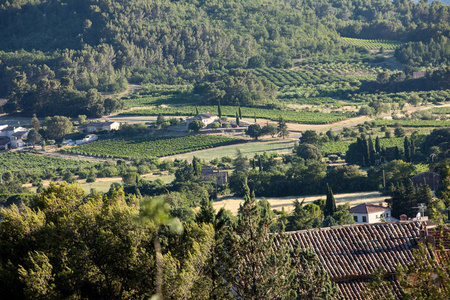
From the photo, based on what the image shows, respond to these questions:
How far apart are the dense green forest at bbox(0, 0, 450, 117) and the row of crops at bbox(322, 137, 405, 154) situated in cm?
2968

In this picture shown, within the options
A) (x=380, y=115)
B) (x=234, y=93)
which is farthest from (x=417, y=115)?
(x=234, y=93)

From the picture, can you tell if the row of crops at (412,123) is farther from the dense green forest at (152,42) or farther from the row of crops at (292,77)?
the row of crops at (292,77)

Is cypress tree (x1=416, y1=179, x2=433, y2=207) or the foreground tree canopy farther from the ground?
the foreground tree canopy

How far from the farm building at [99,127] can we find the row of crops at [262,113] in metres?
6.67

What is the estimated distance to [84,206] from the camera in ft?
76.2

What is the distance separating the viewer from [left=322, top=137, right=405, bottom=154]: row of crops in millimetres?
74062

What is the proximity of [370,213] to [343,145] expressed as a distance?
32316mm

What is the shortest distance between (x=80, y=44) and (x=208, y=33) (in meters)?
24.6

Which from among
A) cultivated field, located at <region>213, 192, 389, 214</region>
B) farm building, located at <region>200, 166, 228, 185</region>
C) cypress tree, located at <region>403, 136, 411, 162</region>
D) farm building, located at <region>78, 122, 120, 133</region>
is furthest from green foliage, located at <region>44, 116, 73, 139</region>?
cypress tree, located at <region>403, 136, 411, 162</region>

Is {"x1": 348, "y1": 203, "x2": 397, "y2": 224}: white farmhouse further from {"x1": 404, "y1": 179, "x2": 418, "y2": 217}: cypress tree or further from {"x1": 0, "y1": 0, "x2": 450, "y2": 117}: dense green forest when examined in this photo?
{"x1": 0, "y1": 0, "x2": 450, "y2": 117}: dense green forest

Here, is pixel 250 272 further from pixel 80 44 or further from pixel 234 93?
pixel 80 44

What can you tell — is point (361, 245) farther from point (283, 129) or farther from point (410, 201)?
point (283, 129)

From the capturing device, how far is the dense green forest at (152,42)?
122438 mm

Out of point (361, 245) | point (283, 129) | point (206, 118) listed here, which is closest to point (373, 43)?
point (206, 118)
